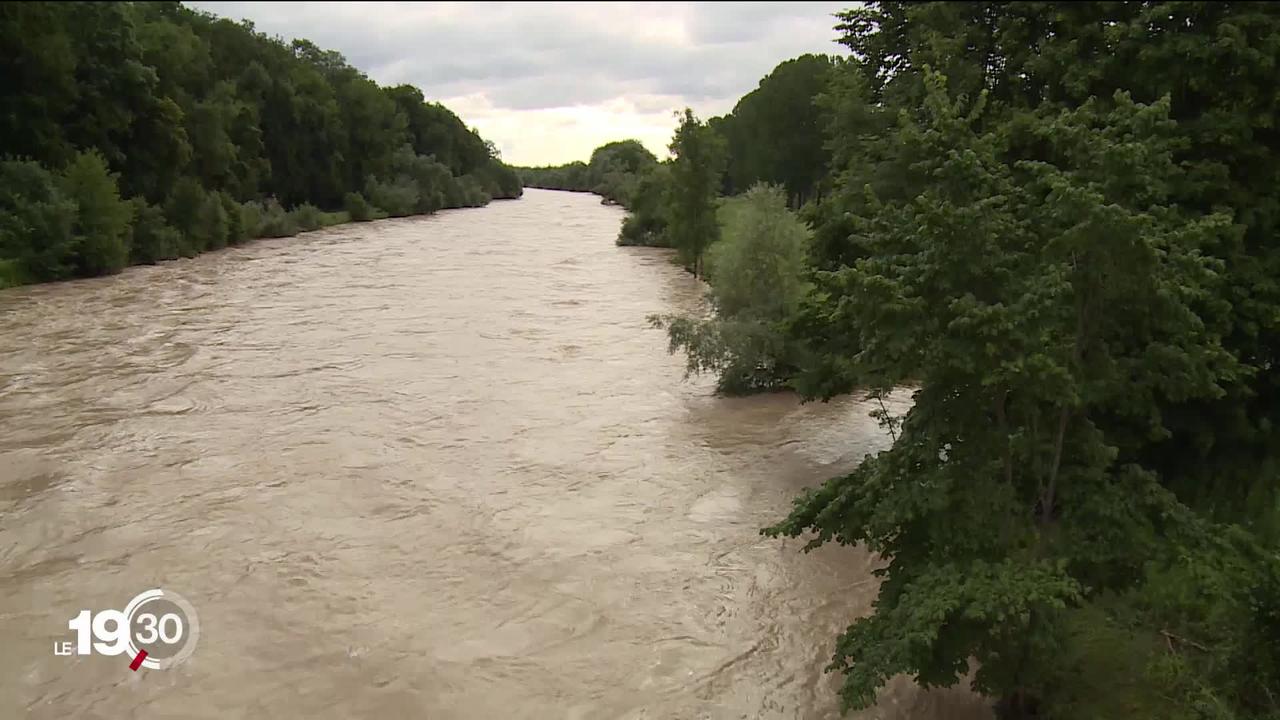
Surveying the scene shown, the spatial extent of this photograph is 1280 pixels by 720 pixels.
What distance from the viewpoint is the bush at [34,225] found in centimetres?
2766

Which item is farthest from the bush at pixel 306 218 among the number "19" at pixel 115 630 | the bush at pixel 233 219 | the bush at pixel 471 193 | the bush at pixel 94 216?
the number "19" at pixel 115 630

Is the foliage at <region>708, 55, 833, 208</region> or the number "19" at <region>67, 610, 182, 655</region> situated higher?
the foliage at <region>708, 55, 833, 208</region>

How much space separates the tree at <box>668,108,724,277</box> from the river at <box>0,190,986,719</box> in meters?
14.6

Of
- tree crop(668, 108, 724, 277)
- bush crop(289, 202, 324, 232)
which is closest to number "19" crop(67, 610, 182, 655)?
tree crop(668, 108, 724, 277)

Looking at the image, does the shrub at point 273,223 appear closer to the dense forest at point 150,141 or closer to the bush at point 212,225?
the dense forest at point 150,141

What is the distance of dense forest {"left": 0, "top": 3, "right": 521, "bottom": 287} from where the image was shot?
2902 cm

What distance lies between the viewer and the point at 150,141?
1470 inches

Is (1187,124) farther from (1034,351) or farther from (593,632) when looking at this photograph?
(593,632)

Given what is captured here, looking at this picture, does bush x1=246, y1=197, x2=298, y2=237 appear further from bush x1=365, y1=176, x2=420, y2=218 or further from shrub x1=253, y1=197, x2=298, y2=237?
bush x1=365, y1=176, x2=420, y2=218

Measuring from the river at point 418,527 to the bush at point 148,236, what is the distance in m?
13.8

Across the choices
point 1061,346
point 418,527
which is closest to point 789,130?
point 418,527

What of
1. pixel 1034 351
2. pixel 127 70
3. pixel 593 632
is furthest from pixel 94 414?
pixel 127 70

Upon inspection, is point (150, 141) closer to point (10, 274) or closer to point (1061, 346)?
point (10, 274)

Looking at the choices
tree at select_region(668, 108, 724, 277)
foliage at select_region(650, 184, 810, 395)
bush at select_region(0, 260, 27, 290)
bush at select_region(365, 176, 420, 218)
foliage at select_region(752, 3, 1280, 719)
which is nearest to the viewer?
foliage at select_region(752, 3, 1280, 719)
